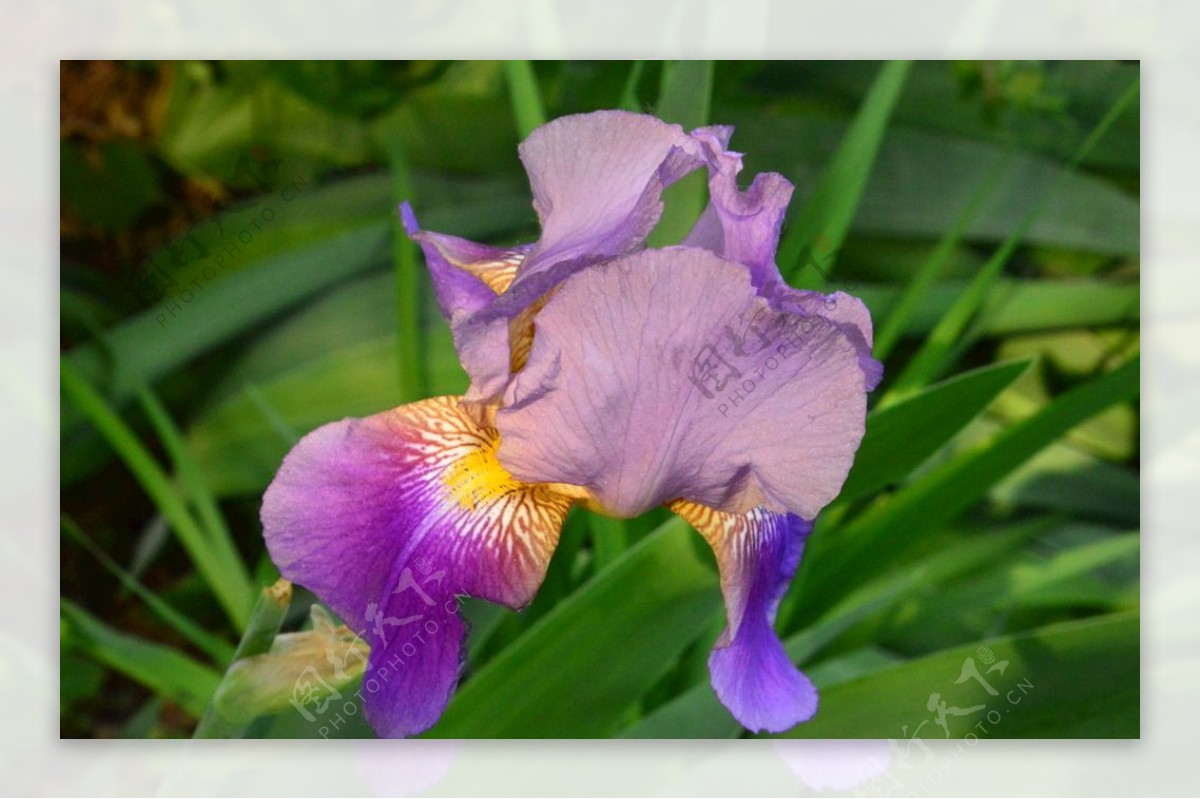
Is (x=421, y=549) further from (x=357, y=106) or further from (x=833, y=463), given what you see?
(x=357, y=106)

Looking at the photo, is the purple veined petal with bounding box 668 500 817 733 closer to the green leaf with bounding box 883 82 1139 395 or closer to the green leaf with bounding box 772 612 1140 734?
the green leaf with bounding box 772 612 1140 734

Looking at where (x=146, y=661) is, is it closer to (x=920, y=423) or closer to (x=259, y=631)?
(x=259, y=631)

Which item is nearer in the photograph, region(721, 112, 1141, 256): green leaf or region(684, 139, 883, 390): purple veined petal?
region(684, 139, 883, 390): purple veined petal

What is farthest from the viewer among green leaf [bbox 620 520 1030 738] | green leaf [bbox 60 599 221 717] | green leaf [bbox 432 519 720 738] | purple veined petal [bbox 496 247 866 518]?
green leaf [bbox 60 599 221 717]

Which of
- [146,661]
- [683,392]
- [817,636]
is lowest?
[146,661]

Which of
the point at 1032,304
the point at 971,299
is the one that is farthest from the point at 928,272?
the point at 1032,304

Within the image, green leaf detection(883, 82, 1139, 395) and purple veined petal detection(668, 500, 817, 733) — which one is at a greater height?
green leaf detection(883, 82, 1139, 395)

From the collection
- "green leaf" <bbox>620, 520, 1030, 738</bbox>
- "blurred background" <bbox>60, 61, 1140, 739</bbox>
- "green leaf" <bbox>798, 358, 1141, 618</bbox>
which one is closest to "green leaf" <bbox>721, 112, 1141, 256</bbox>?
"blurred background" <bbox>60, 61, 1140, 739</bbox>
